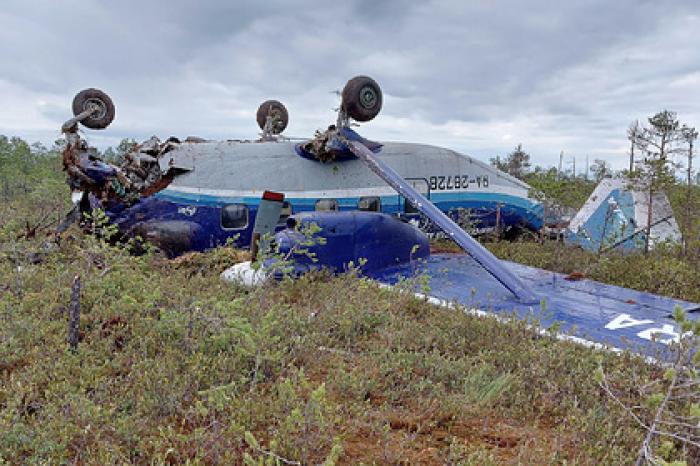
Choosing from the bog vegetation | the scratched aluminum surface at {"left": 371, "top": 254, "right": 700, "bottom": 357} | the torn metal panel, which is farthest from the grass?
the torn metal panel

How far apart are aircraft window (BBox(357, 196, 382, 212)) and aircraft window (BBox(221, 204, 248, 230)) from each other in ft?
8.64

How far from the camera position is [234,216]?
10.4 metres

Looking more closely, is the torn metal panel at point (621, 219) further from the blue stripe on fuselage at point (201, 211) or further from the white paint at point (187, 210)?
the white paint at point (187, 210)

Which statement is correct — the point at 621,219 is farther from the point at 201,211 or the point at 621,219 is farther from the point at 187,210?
the point at 187,210

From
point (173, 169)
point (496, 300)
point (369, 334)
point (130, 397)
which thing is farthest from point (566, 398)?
point (173, 169)

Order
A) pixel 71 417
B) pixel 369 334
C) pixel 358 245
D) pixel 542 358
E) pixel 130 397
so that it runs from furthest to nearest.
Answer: pixel 358 245, pixel 369 334, pixel 542 358, pixel 130 397, pixel 71 417

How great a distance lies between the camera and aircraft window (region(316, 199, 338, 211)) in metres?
11.0

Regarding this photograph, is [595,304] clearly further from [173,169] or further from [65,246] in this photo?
[65,246]

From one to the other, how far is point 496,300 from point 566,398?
3.26 meters

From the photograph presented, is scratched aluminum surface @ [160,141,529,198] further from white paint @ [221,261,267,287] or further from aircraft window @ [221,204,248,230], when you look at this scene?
white paint @ [221,261,267,287]

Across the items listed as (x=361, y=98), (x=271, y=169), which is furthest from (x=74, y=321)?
(x=361, y=98)

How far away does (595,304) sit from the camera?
773 cm

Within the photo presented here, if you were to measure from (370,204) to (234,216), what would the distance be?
124 inches

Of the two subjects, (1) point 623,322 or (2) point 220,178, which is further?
(2) point 220,178
